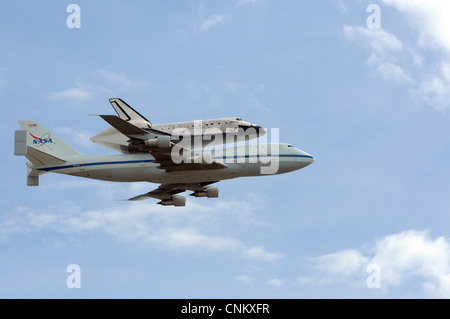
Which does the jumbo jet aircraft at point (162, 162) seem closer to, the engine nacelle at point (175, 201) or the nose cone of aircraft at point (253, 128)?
the nose cone of aircraft at point (253, 128)

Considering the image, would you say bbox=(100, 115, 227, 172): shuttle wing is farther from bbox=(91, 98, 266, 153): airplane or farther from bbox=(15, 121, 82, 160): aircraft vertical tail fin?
bbox=(15, 121, 82, 160): aircraft vertical tail fin

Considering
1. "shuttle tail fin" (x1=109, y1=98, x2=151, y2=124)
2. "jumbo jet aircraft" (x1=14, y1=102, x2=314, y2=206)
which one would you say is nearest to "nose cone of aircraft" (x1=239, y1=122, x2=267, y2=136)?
"jumbo jet aircraft" (x1=14, y1=102, x2=314, y2=206)

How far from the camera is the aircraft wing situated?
69.1 metres

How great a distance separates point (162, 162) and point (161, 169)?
0.87m

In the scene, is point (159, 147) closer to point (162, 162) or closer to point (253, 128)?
point (162, 162)

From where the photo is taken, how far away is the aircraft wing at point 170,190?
227ft

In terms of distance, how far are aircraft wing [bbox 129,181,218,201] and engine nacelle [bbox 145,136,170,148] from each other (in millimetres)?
9573

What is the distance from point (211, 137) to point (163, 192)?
329 inches

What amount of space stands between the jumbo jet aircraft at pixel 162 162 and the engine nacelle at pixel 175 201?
779 cm

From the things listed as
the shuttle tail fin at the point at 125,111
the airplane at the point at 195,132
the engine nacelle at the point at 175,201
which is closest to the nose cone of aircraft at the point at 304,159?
the airplane at the point at 195,132

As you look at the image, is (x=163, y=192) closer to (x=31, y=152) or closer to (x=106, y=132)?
(x=106, y=132)

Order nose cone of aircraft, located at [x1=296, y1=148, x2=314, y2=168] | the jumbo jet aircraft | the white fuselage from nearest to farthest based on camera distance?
the jumbo jet aircraft
the white fuselage
nose cone of aircraft, located at [x1=296, y1=148, x2=314, y2=168]
